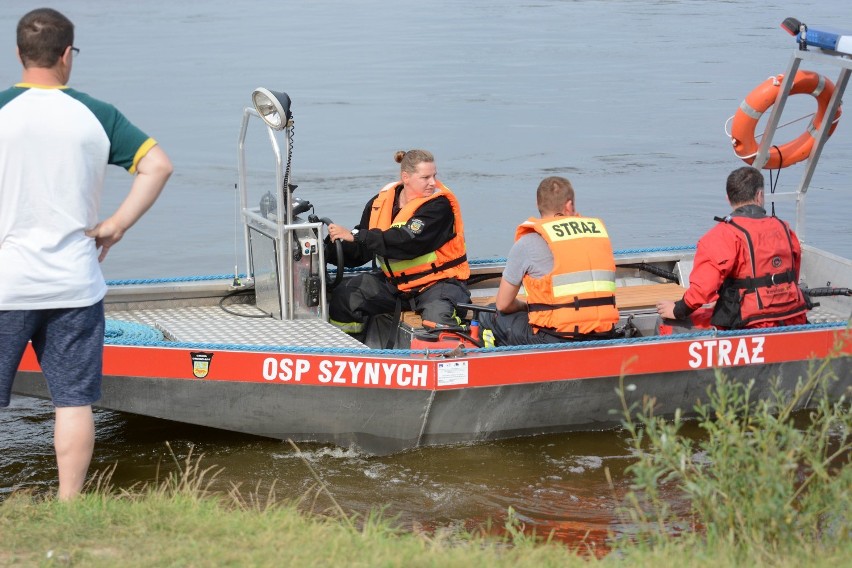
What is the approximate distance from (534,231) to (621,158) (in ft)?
37.7

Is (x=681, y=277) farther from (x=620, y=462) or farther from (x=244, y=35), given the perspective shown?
(x=244, y=35)

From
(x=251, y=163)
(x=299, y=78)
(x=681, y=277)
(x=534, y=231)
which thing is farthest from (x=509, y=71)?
(x=534, y=231)

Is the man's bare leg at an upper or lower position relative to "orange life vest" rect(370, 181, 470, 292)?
lower

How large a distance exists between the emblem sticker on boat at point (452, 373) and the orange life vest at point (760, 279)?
1.58 metres

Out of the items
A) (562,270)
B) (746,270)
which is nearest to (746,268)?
(746,270)

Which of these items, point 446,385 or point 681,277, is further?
point 681,277

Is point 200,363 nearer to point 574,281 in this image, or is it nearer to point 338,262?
point 338,262

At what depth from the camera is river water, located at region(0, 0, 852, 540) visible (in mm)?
6645

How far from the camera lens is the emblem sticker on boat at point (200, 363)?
6.34 meters

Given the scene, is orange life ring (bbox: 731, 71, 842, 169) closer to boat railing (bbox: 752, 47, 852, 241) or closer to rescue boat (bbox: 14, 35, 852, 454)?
boat railing (bbox: 752, 47, 852, 241)

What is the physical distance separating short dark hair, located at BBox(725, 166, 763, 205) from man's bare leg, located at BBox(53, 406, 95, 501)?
13.0 feet

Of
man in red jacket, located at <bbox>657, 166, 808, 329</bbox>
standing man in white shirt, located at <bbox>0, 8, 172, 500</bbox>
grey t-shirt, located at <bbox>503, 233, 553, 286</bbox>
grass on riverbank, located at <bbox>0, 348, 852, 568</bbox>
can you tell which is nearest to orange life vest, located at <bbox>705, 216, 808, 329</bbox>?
man in red jacket, located at <bbox>657, 166, 808, 329</bbox>

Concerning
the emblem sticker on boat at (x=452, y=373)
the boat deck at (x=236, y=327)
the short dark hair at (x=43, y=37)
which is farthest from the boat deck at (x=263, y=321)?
the short dark hair at (x=43, y=37)

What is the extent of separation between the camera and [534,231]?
665 cm
